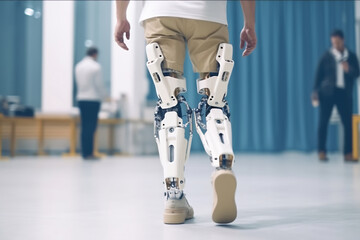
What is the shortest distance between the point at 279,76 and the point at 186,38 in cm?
533

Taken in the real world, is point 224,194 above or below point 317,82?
below

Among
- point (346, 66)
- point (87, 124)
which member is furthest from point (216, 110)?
point (87, 124)

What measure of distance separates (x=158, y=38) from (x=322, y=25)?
587 centimetres

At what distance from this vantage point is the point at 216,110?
1266mm

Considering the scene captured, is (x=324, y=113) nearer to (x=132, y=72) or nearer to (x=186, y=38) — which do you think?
(x=132, y=72)

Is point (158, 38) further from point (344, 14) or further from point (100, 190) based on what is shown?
point (344, 14)

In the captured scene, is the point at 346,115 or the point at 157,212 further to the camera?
the point at 346,115

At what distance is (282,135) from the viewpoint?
6.34 m

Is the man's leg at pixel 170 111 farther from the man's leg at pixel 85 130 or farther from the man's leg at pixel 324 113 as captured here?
the man's leg at pixel 85 130

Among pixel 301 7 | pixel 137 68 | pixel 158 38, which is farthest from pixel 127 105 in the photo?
pixel 158 38

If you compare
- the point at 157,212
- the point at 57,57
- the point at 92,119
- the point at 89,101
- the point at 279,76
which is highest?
the point at 57,57

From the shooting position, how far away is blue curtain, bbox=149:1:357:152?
632cm

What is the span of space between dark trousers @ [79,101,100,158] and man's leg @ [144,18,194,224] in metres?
3.38

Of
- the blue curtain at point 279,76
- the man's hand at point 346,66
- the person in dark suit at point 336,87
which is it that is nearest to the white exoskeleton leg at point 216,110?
the person in dark suit at point 336,87
